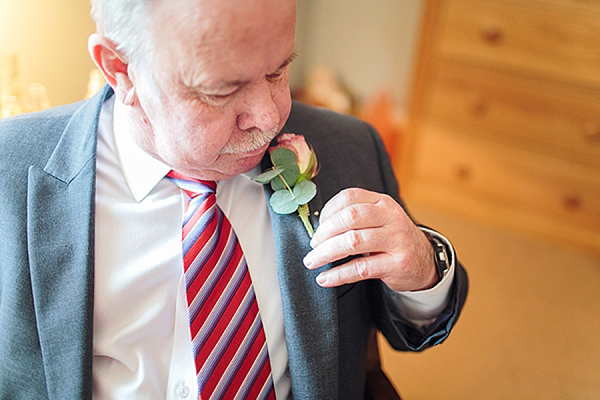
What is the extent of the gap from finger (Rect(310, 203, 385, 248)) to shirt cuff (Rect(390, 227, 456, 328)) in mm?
204

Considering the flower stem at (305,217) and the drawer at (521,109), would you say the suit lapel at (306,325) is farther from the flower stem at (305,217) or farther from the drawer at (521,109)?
the drawer at (521,109)

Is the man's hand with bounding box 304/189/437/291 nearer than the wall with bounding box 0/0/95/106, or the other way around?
the man's hand with bounding box 304/189/437/291

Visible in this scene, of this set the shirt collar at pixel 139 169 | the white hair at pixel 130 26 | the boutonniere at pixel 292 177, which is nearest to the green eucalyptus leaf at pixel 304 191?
the boutonniere at pixel 292 177

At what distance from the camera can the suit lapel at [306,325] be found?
40.1 inches

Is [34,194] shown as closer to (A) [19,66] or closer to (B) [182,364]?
(B) [182,364]

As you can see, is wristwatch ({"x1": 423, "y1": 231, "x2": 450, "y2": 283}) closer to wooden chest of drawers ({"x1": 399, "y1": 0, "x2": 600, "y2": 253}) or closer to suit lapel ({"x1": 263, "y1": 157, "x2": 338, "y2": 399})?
suit lapel ({"x1": 263, "y1": 157, "x2": 338, "y2": 399})

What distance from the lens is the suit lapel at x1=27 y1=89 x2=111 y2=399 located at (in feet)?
3.08

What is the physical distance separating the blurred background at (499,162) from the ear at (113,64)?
67 centimetres

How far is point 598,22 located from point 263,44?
187 centimetres

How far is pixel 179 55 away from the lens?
0.84 meters

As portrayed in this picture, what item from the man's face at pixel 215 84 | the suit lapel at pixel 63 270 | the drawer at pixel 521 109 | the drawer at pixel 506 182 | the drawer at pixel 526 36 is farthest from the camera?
the drawer at pixel 506 182

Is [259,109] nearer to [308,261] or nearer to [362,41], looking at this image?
[308,261]

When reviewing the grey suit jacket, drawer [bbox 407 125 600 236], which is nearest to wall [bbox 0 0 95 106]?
the grey suit jacket

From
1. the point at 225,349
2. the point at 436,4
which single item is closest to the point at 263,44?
the point at 225,349
